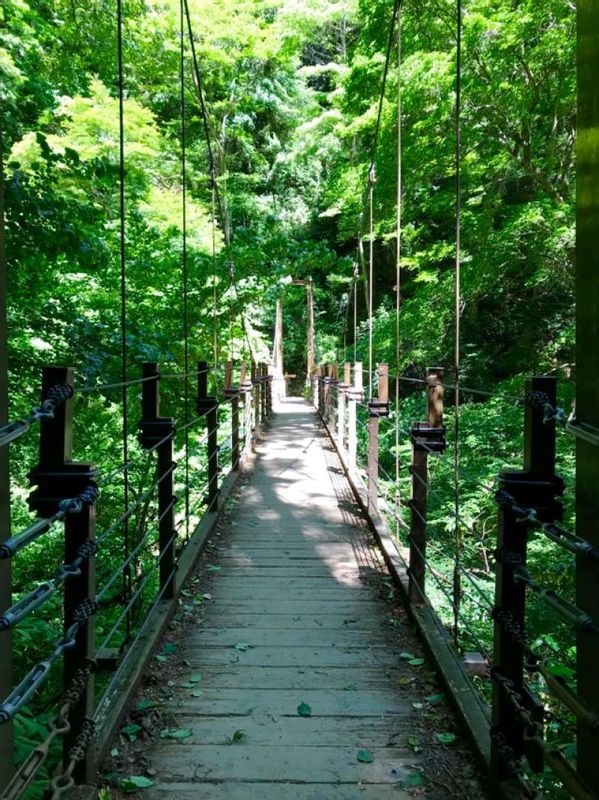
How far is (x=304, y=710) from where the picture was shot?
186cm

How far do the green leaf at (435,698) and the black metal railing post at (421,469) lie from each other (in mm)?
568

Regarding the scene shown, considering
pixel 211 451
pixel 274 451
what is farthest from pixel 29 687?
pixel 274 451

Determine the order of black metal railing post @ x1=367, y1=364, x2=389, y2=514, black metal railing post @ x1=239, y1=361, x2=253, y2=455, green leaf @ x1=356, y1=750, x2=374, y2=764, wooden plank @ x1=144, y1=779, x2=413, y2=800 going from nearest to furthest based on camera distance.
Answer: wooden plank @ x1=144, y1=779, x2=413, y2=800 → green leaf @ x1=356, y1=750, x2=374, y2=764 → black metal railing post @ x1=367, y1=364, x2=389, y2=514 → black metal railing post @ x1=239, y1=361, x2=253, y2=455

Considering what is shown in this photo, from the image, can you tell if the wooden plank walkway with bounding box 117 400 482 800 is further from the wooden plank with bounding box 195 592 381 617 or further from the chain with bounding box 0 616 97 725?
the chain with bounding box 0 616 97 725

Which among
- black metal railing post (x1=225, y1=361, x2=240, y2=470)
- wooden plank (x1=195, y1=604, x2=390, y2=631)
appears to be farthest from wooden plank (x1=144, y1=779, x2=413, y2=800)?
black metal railing post (x1=225, y1=361, x2=240, y2=470)

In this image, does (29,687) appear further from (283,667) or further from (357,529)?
(357,529)

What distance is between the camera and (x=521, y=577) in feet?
4.09

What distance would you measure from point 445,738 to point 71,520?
3.67 feet

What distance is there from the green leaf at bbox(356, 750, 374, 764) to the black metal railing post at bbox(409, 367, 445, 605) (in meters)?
0.91

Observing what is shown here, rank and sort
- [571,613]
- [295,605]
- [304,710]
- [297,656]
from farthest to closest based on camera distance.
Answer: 1. [295,605]
2. [297,656]
3. [304,710]
4. [571,613]

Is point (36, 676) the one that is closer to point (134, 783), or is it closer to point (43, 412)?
point (43, 412)

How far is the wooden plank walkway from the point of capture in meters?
1.54

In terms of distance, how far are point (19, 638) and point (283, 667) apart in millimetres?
1402

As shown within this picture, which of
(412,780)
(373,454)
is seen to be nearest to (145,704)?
(412,780)
